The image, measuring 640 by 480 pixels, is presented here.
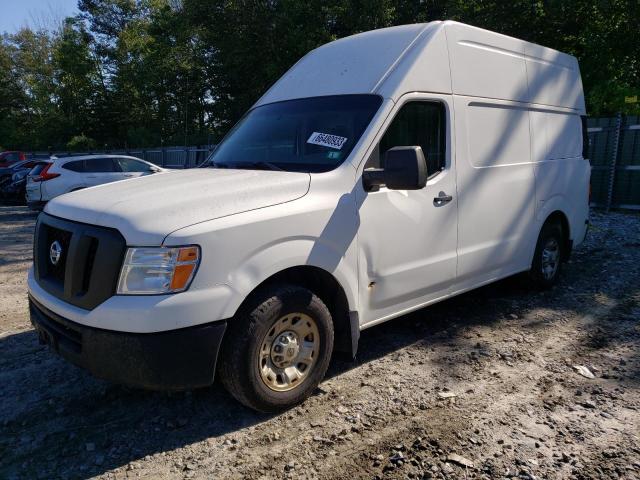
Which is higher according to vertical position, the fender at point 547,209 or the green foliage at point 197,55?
the green foliage at point 197,55

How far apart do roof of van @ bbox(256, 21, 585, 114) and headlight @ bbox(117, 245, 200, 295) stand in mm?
1919

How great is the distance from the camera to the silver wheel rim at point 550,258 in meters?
5.59

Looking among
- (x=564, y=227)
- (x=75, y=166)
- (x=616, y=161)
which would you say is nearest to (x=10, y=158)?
(x=75, y=166)

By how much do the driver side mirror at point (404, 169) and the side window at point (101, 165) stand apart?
476 inches

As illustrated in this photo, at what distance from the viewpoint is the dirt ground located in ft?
9.02

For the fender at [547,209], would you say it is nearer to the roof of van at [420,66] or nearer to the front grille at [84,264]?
the roof of van at [420,66]

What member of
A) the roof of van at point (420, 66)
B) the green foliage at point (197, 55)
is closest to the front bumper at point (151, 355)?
the roof of van at point (420, 66)

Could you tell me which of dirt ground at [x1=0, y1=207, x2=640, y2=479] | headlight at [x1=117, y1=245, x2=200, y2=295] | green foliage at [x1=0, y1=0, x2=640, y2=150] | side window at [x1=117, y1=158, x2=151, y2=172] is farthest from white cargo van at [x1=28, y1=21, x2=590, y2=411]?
green foliage at [x1=0, y1=0, x2=640, y2=150]

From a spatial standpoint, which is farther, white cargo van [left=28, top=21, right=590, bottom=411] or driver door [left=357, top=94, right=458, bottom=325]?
driver door [left=357, top=94, right=458, bottom=325]

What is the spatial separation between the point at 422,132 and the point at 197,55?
3230cm

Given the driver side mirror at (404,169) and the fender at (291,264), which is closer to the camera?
the fender at (291,264)

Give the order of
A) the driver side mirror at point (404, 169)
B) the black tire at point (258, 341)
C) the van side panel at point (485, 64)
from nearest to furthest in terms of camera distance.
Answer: the black tire at point (258, 341)
the driver side mirror at point (404, 169)
the van side panel at point (485, 64)

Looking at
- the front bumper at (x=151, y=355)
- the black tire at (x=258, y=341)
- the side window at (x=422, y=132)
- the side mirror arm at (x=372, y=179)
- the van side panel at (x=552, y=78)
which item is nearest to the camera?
the front bumper at (x=151, y=355)

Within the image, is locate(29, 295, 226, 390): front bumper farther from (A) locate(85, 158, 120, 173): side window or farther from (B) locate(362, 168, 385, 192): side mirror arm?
(A) locate(85, 158, 120, 173): side window
